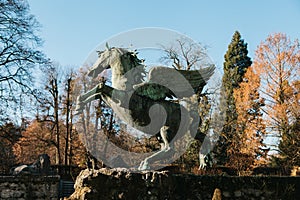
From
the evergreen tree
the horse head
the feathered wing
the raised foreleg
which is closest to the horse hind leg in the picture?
the feathered wing

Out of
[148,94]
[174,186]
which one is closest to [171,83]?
[148,94]

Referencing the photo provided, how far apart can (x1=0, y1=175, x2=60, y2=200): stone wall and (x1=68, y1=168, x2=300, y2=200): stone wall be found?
6154 millimetres

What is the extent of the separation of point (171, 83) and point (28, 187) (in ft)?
20.6

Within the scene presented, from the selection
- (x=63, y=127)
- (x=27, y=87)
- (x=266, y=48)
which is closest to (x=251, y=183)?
(x=27, y=87)

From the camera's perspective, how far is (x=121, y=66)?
8305 millimetres

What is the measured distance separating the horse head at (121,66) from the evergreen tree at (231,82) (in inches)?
494

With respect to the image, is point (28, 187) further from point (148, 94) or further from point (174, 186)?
point (174, 186)

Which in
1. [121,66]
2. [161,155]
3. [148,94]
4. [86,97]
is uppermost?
[121,66]

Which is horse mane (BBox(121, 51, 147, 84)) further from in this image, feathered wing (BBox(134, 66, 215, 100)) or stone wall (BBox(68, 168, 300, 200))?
stone wall (BBox(68, 168, 300, 200))

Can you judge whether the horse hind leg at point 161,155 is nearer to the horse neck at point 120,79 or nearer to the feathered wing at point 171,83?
the feathered wing at point 171,83

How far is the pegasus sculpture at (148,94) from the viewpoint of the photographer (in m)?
7.85

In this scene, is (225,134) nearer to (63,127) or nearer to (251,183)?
(63,127)

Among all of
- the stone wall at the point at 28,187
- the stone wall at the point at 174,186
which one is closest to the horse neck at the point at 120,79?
the stone wall at the point at 174,186

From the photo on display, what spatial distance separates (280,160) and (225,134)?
425 centimetres
